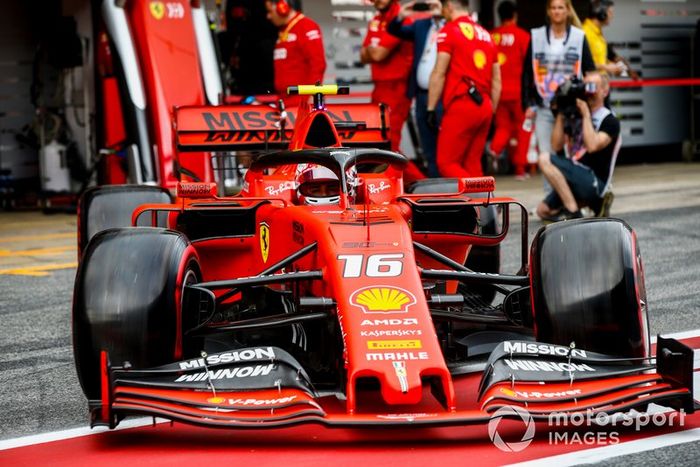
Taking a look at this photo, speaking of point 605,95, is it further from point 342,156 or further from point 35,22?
point 35,22


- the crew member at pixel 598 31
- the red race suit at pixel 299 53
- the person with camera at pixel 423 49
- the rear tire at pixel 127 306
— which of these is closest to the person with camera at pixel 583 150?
the person with camera at pixel 423 49

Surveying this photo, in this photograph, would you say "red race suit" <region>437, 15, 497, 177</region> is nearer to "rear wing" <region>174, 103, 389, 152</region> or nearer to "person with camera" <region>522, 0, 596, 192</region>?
"person with camera" <region>522, 0, 596, 192</region>

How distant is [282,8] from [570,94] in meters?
2.80

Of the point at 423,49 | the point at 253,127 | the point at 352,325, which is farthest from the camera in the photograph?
the point at 423,49

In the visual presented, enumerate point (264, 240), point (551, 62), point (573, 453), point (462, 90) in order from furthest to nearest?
point (551, 62), point (462, 90), point (264, 240), point (573, 453)

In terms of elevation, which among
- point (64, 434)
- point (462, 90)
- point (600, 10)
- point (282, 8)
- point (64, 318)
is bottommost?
point (64, 318)

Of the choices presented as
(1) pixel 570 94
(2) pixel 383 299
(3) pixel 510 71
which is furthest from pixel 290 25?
(2) pixel 383 299

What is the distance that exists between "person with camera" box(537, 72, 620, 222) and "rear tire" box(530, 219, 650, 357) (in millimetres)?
5782

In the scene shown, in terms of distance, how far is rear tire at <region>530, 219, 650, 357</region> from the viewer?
15.8ft

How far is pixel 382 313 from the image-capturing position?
178 inches

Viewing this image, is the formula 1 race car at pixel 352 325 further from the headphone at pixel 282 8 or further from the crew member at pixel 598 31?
the crew member at pixel 598 31

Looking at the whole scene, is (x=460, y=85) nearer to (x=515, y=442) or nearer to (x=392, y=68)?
(x=392, y=68)

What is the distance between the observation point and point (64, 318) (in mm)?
7242

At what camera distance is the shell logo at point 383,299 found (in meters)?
4.55
